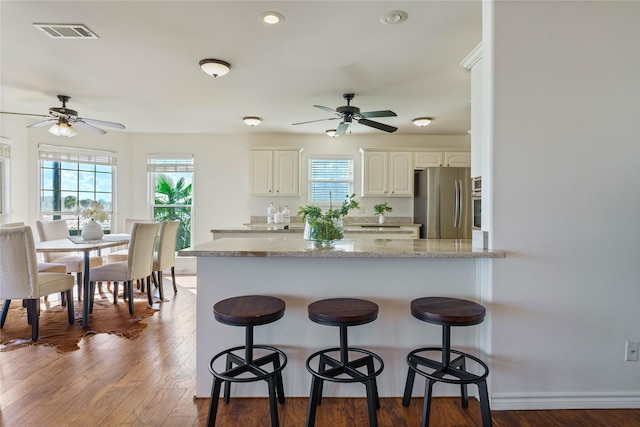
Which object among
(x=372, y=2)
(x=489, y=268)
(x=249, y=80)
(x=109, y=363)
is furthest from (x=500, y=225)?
(x=109, y=363)

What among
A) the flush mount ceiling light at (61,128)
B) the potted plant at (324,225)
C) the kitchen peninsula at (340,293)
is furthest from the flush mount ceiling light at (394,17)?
the flush mount ceiling light at (61,128)

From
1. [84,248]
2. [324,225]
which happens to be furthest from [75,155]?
[324,225]

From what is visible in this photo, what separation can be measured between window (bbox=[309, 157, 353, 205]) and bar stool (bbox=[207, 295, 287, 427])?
3917mm

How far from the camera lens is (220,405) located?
1.93 m

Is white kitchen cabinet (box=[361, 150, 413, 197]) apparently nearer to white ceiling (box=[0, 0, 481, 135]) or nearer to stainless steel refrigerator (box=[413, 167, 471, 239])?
stainless steel refrigerator (box=[413, 167, 471, 239])

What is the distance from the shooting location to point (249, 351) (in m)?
1.75

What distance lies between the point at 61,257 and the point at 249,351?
3.84 m

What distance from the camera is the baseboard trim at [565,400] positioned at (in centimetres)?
193

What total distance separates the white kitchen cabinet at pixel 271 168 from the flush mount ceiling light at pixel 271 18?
10.1ft

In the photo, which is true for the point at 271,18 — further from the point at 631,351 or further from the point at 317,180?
the point at 317,180

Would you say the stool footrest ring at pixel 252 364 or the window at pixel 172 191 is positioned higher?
the window at pixel 172 191

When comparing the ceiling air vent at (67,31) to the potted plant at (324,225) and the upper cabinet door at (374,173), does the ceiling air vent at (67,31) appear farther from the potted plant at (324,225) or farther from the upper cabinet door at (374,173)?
the upper cabinet door at (374,173)

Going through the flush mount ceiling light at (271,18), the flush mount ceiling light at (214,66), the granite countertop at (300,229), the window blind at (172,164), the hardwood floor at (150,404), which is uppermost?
the flush mount ceiling light at (271,18)

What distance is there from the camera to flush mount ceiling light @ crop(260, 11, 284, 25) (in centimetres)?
218
